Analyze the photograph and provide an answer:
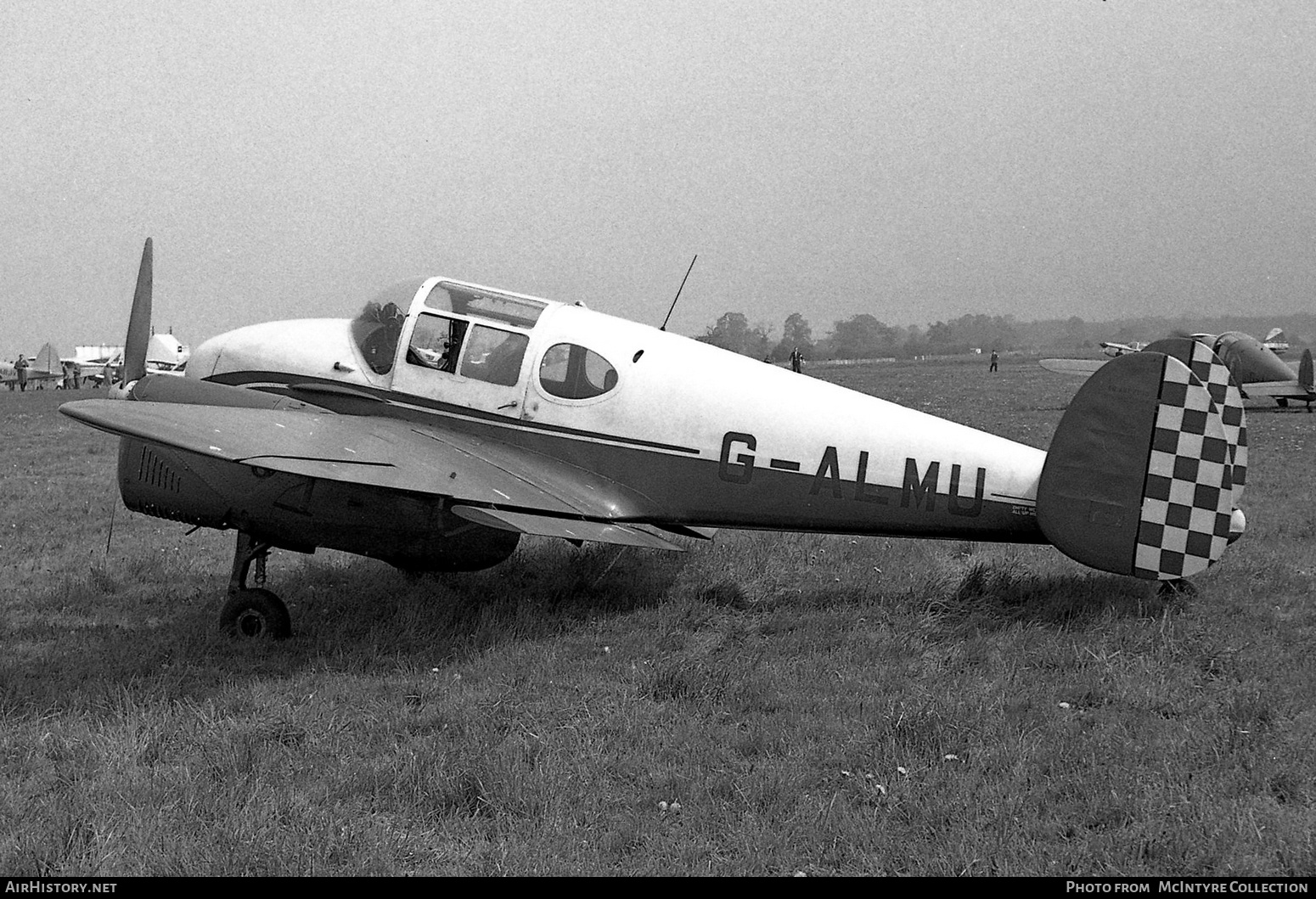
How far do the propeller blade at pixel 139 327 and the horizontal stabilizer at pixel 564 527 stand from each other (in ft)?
10.0

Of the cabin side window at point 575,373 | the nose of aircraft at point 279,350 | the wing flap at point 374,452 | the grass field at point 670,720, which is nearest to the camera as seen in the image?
the grass field at point 670,720

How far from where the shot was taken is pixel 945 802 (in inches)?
138

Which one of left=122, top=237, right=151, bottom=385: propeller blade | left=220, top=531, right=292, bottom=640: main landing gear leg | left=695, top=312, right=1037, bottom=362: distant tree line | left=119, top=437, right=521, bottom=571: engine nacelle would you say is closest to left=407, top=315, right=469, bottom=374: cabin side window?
left=119, top=437, right=521, bottom=571: engine nacelle

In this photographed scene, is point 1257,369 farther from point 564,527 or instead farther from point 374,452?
point 374,452

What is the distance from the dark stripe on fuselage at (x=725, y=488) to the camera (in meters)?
5.84

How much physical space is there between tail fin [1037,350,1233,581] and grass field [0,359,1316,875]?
0.42 m

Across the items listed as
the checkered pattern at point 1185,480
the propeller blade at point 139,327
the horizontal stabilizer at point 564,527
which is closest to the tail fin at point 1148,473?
the checkered pattern at point 1185,480

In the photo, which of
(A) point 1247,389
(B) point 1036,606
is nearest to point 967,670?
(B) point 1036,606

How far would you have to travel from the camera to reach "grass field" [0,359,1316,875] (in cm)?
328

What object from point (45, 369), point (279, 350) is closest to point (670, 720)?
point (279, 350)

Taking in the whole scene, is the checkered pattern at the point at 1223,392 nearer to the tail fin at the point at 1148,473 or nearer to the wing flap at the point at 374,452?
the tail fin at the point at 1148,473

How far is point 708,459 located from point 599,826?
3036 millimetres

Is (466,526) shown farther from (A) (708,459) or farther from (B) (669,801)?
(B) (669,801)

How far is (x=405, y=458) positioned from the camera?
5527 millimetres
